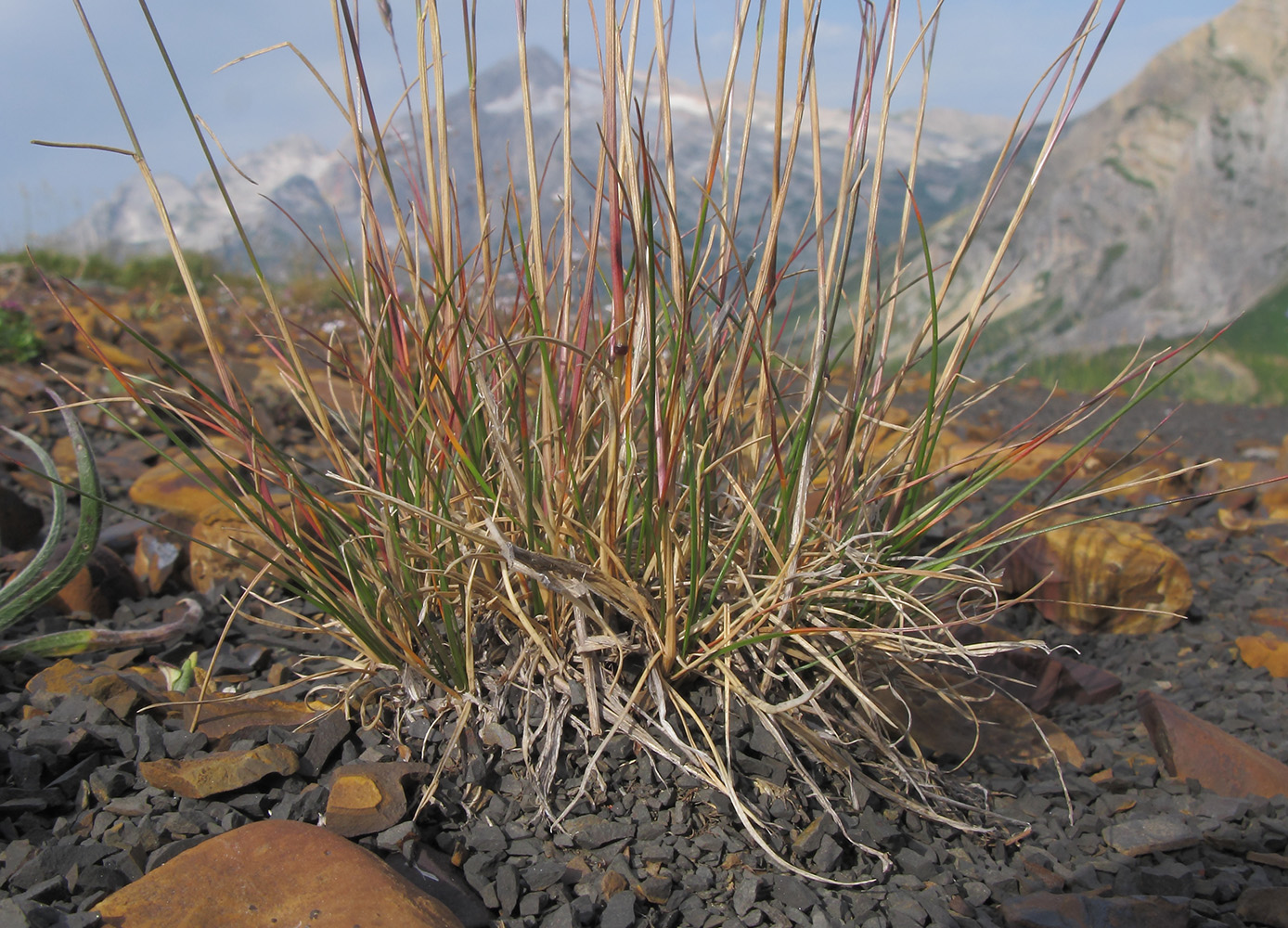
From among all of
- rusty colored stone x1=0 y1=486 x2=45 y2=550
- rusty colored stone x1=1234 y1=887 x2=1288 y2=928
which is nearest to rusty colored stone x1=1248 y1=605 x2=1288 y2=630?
rusty colored stone x1=1234 y1=887 x2=1288 y2=928

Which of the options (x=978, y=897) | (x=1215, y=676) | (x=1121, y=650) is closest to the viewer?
(x=978, y=897)

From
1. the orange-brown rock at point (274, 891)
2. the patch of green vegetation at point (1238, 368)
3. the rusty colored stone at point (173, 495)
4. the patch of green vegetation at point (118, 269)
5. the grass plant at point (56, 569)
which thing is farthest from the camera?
the patch of green vegetation at point (1238, 368)

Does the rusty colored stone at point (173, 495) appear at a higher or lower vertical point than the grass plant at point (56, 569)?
lower

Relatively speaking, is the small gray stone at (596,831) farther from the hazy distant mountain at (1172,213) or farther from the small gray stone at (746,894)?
the hazy distant mountain at (1172,213)

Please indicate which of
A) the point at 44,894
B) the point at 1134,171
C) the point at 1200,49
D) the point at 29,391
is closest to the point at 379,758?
the point at 44,894

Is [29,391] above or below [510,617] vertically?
below

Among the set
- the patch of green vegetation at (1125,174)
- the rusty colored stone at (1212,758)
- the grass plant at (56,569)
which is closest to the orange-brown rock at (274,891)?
the grass plant at (56,569)

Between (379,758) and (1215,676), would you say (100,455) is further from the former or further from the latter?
(1215,676)
